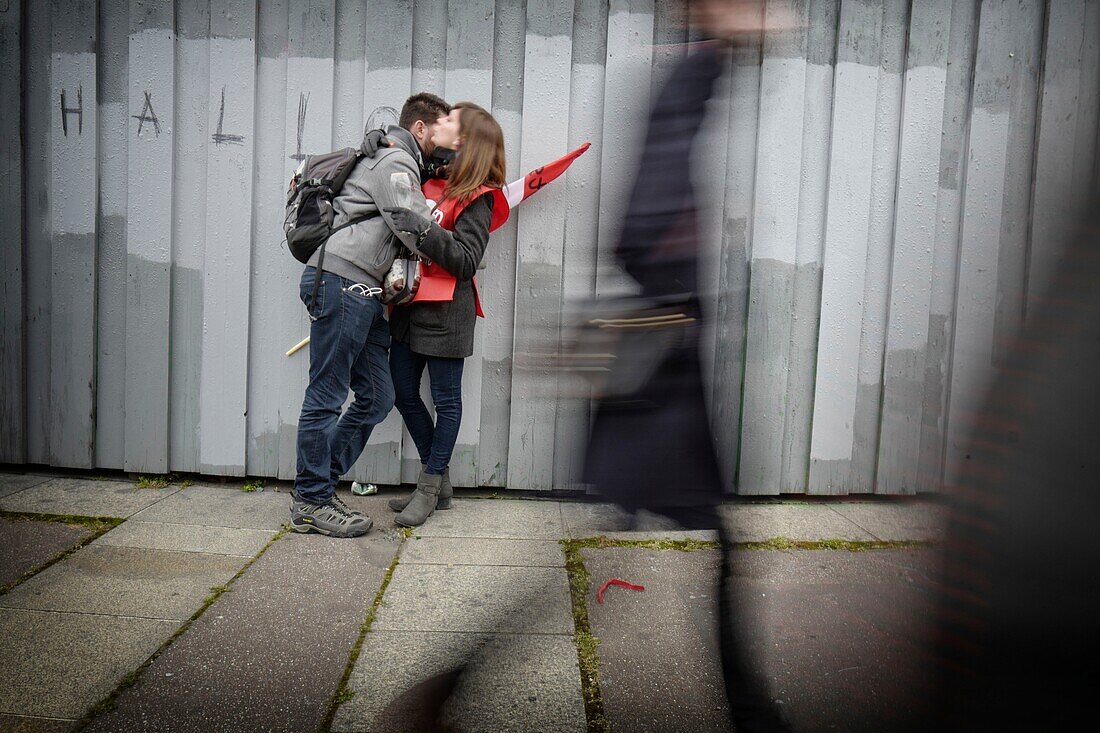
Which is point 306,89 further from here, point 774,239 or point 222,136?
point 774,239

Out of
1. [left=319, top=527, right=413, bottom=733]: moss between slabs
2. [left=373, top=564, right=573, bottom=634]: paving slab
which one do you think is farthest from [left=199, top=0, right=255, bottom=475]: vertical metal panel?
[left=373, top=564, right=573, bottom=634]: paving slab

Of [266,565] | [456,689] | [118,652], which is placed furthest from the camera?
[266,565]

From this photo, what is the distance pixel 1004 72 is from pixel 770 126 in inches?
53.5

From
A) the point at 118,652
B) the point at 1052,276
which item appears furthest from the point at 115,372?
the point at 1052,276

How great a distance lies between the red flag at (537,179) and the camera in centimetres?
405

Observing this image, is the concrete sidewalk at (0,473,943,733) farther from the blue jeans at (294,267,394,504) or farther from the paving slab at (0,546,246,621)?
the blue jeans at (294,267,394,504)

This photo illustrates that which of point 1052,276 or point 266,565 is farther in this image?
point 266,565

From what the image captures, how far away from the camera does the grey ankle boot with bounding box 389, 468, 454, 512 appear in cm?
400

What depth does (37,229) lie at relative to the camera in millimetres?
4277

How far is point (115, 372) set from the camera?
435cm

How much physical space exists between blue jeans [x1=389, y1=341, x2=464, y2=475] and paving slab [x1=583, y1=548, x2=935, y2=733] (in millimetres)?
962

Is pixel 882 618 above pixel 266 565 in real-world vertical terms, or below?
above

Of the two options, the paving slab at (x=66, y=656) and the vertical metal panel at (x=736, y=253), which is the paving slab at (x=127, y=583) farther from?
the vertical metal panel at (x=736, y=253)

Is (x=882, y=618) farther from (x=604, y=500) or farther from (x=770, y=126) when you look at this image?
(x=770, y=126)
